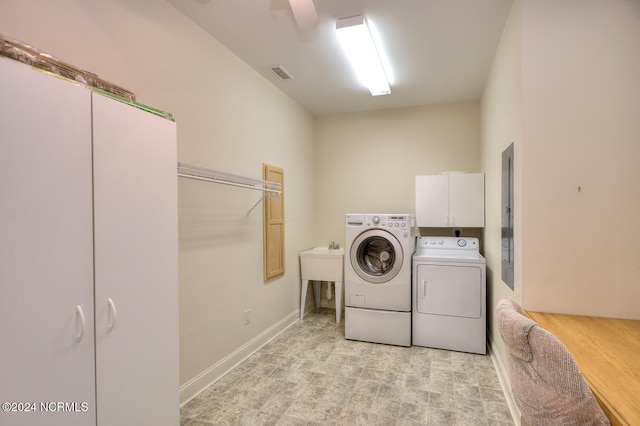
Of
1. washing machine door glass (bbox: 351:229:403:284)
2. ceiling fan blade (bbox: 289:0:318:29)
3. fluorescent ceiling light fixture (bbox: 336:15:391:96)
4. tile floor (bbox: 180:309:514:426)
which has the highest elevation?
fluorescent ceiling light fixture (bbox: 336:15:391:96)

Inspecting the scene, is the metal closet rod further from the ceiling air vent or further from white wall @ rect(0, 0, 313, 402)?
the ceiling air vent

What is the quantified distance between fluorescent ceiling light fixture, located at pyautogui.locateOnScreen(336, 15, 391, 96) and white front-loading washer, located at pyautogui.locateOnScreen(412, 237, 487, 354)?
183 cm

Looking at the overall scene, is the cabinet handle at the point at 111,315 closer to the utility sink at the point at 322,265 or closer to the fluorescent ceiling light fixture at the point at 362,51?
the fluorescent ceiling light fixture at the point at 362,51

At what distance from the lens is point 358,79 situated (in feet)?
10.8

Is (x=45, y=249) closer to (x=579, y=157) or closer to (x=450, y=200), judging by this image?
(x=579, y=157)

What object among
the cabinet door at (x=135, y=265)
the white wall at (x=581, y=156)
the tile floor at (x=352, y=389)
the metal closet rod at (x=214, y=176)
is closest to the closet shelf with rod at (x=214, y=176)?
the metal closet rod at (x=214, y=176)

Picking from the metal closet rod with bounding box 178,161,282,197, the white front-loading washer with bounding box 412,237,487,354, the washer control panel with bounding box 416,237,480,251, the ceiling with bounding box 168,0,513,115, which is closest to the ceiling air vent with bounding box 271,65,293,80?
the ceiling with bounding box 168,0,513,115

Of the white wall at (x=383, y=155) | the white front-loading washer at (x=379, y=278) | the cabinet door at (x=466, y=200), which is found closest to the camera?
the white front-loading washer at (x=379, y=278)

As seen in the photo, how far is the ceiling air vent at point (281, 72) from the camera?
3.06m

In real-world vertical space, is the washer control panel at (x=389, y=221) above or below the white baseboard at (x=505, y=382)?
above

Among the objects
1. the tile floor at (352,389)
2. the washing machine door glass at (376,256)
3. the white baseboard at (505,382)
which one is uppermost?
the washing machine door glass at (376,256)

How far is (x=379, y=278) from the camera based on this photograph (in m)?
3.31

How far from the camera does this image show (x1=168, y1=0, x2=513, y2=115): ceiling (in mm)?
2158

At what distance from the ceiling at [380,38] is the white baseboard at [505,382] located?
8.36 feet
